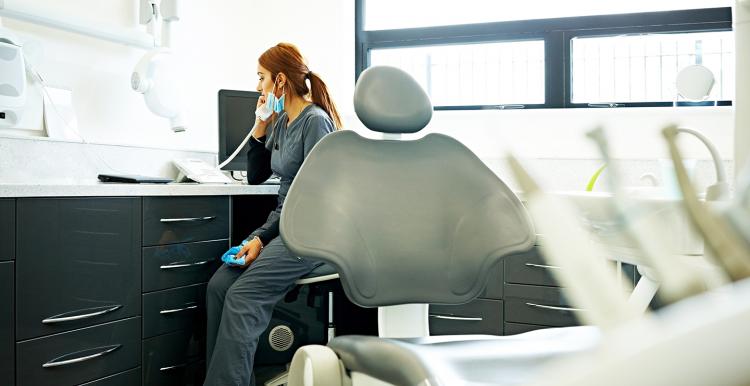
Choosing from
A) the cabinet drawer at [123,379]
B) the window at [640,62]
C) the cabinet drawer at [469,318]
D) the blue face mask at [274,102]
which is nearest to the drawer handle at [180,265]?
the cabinet drawer at [123,379]

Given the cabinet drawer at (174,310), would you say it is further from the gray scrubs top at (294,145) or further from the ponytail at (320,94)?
the ponytail at (320,94)

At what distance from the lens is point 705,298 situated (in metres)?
0.30

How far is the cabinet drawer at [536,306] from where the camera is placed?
2291mm

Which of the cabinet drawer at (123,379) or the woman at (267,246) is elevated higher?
the woman at (267,246)

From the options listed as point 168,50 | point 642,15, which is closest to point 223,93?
point 168,50

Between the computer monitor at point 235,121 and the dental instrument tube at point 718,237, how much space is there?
2424 mm

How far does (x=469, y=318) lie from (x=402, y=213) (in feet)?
3.76

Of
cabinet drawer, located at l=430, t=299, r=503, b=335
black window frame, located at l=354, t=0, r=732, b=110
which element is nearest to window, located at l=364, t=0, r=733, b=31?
black window frame, located at l=354, t=0, r=732, b=110

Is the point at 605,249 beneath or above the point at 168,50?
beneath

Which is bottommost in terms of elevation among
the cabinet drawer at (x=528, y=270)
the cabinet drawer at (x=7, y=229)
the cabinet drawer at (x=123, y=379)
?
the cabinet drawer at (x=123, y=379)

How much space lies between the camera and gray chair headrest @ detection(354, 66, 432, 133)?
138cm

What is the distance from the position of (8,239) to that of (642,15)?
9.50ft

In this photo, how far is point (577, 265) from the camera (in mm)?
347

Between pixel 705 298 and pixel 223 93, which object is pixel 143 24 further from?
pixel 705 298
